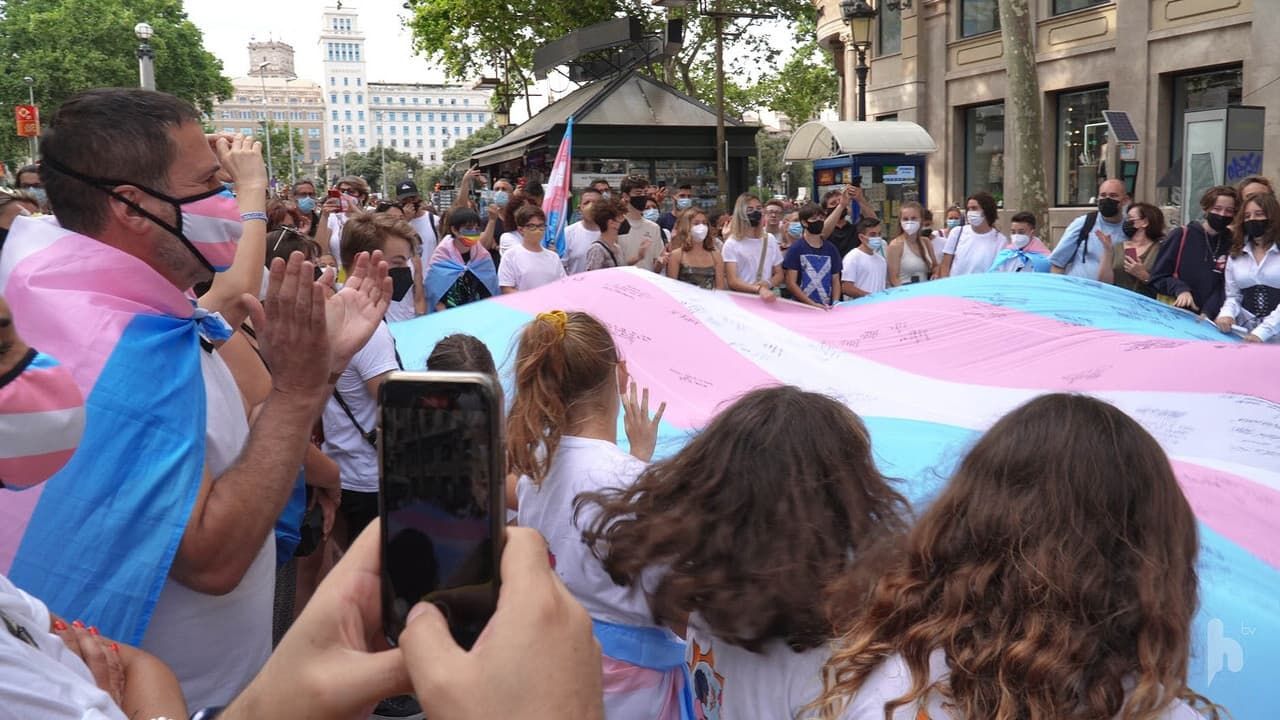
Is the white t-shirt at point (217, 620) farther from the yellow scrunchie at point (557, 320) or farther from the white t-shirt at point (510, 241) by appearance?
the white t-shirt at point (510, 241)

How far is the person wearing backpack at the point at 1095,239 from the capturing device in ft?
28.2

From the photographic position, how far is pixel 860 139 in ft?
62.3

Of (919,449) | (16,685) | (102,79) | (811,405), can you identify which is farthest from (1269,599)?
(102,79)

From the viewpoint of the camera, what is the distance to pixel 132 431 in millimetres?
2010

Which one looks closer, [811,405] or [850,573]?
[850,573]

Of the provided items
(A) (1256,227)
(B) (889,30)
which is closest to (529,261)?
(A) (1256,227)

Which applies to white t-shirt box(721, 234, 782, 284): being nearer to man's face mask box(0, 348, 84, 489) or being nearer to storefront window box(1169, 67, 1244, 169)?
man's face mask box(0, 348, 84, 489)

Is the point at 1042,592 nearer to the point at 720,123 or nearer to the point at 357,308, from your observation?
the point at 357,308

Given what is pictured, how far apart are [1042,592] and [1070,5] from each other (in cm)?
2349

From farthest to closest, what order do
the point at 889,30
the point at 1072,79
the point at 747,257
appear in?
the point at 889,30
the point at 1072,79
the point at 747,257

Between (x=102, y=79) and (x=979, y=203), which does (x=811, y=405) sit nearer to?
(x=979, y=203)

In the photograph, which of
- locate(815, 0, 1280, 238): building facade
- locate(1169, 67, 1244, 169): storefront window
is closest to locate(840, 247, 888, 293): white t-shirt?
locate(815, 0, 1280, 238): building facade

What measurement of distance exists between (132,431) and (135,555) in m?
0.24

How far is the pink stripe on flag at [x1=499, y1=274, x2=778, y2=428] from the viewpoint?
569cm
